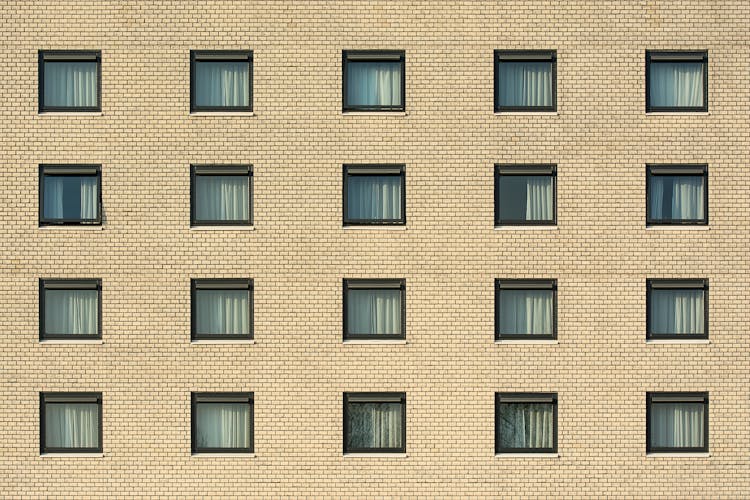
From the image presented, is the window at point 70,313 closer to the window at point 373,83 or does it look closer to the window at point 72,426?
the window at point 72,426

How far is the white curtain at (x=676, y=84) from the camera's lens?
63.5ft

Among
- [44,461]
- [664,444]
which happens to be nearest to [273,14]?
[44,461]

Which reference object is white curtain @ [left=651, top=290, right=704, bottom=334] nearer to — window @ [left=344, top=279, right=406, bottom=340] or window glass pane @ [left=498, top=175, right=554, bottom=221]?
window glass pane @ [left=498, top=175, right=554, bottom=221]

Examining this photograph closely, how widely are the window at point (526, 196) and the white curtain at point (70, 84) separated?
28.7 ft

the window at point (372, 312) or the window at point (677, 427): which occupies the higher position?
the window at point (372, 312)

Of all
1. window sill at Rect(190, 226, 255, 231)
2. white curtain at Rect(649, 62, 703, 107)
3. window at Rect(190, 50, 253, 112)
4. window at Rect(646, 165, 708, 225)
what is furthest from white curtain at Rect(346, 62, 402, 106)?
window at Rect(646, 165, 708, 225)

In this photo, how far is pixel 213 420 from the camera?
751 inches

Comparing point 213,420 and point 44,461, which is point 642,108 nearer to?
point 213,420

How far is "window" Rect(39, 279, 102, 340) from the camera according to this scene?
750 inches

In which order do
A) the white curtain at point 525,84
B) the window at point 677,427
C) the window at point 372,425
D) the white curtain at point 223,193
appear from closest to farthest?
1. the window at point 372,425
2. the window at point 677,427
3. the white curtain at point 223,193
4. the white curtain at point 525,84

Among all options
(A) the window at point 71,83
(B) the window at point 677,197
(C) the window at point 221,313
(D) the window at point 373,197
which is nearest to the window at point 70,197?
(A) the window at point 71,83

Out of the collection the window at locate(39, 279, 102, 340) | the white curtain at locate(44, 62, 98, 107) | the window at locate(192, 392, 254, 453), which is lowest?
the window at locate(192, 392, 254, 453)

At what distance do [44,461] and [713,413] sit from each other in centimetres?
1380

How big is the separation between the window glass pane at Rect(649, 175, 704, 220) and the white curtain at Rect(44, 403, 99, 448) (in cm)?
1245
